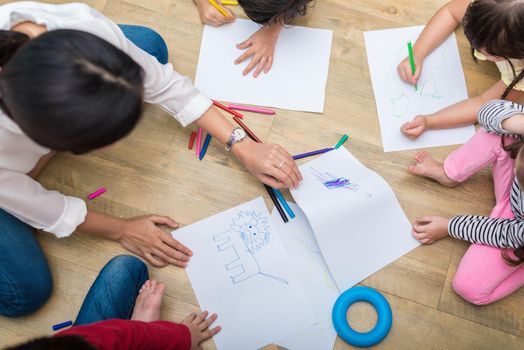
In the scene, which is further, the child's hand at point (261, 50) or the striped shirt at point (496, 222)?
the child's hand at point (261, 50)

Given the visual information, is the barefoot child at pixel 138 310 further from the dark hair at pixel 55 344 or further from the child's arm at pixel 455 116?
the child's arm at pixel 455 116

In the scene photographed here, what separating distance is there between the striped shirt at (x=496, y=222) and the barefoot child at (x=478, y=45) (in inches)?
3.2

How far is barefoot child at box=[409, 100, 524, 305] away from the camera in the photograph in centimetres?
93

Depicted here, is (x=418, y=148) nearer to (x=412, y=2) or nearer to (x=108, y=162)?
(x=412, y=2)

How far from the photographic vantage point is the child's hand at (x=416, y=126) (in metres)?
1.05

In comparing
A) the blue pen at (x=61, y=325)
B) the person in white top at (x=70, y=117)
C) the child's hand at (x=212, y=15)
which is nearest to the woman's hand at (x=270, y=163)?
the person in white top at (x=70, y=117)

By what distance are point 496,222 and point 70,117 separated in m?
0.77

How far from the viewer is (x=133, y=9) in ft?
3.87

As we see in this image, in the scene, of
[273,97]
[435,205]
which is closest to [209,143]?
[273,97]

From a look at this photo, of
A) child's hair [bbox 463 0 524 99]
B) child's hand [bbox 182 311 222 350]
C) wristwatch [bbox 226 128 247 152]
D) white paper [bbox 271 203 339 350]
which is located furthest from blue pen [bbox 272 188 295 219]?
child's hair [bbox 463 0 524 99]

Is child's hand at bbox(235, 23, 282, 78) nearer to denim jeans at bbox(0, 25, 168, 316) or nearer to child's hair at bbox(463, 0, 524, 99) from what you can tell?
child's hair at bbox(463, 0, 524, 99)

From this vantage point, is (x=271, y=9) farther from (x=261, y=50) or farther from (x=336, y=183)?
(x=336, y=183)

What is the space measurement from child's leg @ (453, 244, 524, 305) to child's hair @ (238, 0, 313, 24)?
58 centimetres

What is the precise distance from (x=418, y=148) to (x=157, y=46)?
0.59 m
